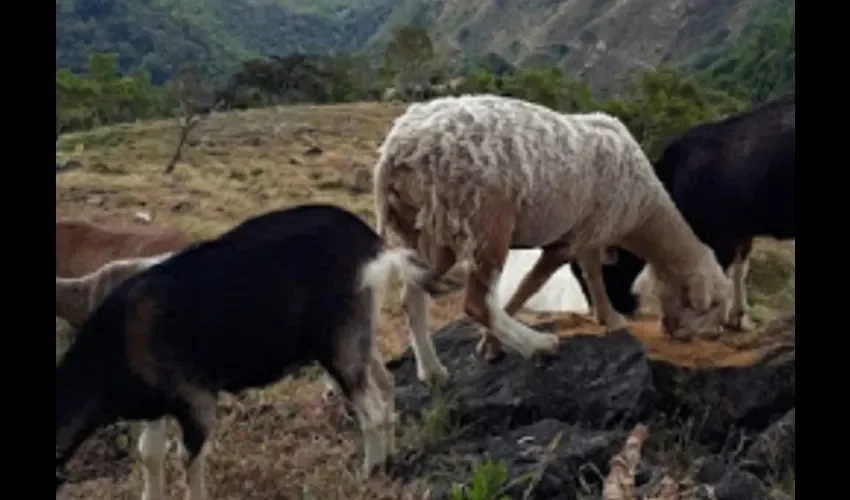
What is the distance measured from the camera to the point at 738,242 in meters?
8.15

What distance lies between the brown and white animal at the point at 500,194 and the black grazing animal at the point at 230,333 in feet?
1.65

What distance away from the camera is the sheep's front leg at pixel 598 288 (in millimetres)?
7770

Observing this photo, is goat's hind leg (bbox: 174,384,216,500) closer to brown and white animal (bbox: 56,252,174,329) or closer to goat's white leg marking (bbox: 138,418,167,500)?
goat's white leg marking (bbox: 138,418,167,500)

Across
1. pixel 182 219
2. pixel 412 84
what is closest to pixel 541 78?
pixel 412 84

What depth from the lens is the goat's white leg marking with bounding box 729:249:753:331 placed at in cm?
821

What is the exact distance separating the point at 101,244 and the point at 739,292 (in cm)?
475

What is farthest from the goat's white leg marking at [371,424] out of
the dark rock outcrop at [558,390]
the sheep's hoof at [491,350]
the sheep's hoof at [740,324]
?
the sheep's hoof at [740,324]

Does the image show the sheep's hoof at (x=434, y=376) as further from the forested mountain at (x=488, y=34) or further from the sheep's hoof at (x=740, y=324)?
the forested mountain at (x=488, y=34)

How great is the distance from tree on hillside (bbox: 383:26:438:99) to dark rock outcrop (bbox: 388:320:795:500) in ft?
133

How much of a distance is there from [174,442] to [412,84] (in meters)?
42.0

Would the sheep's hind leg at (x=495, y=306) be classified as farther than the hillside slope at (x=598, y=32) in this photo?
No
